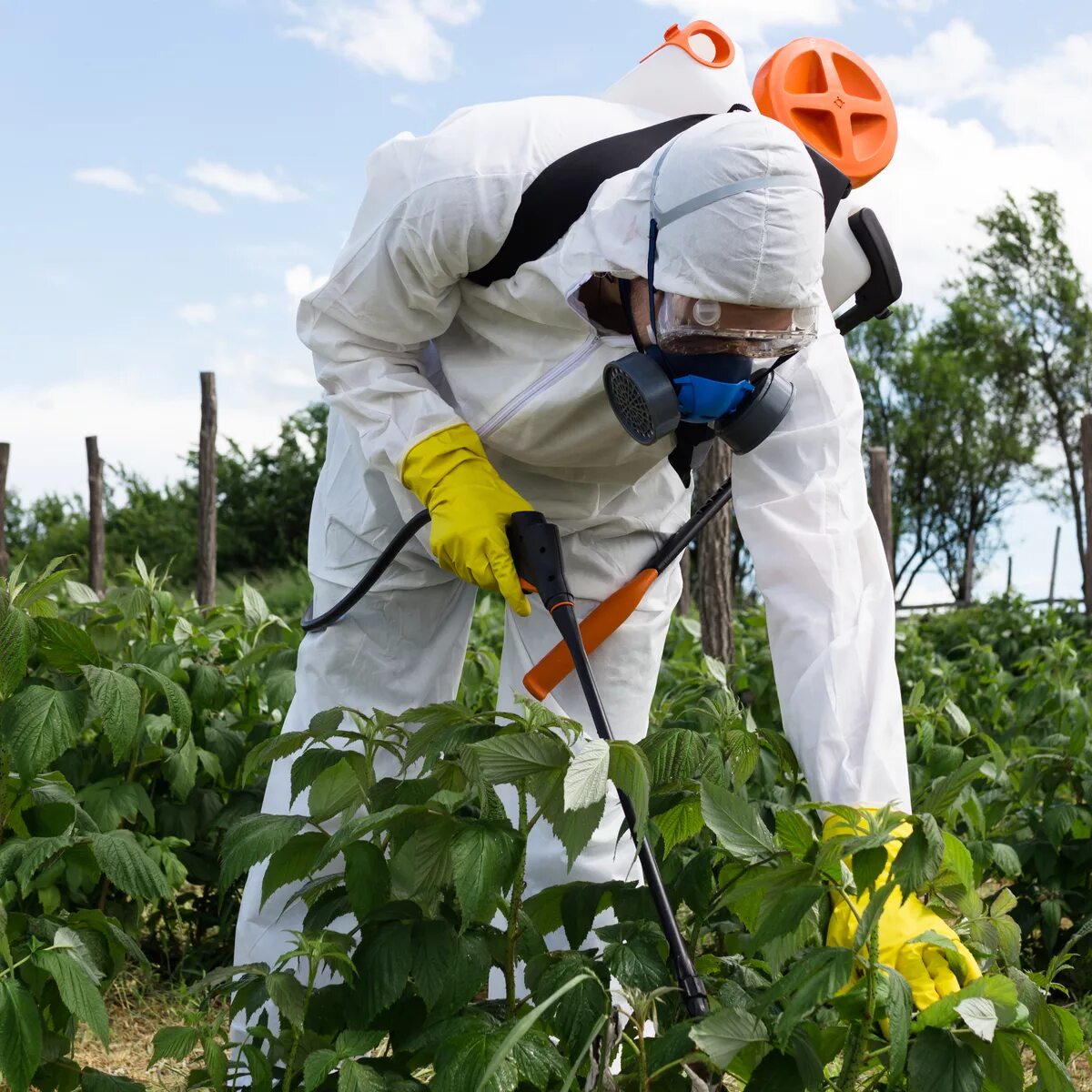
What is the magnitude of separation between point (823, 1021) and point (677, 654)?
2.86 m

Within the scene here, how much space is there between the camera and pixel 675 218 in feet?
6.13

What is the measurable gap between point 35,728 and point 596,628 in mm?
1021

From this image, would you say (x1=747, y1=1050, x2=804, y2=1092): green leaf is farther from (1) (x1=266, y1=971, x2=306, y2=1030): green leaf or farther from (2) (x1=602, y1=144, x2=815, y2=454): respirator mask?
(2) (x1=602, y1=144, x2=815, y2=454): respirator mask

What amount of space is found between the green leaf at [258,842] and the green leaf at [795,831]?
569 millimetres

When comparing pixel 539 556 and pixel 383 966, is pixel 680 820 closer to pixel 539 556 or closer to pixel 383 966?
pixel 383 966

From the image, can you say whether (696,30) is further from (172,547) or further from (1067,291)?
(1067,291)

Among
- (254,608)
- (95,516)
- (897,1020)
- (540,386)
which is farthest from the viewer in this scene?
(95,516)

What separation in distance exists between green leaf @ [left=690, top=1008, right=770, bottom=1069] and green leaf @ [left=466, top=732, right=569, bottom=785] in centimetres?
29

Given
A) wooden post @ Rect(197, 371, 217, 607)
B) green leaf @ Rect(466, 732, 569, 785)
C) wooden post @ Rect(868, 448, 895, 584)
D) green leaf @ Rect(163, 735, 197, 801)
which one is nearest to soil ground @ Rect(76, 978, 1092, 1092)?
green leaf @ Rect(163, 735, 197, 801)

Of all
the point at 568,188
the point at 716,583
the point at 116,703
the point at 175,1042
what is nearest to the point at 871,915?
the point at 175,1042

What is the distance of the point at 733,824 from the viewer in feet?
4.64

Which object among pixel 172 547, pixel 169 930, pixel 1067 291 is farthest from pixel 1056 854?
pixel 1067 291

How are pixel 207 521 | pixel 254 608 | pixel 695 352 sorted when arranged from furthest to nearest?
pixel 207 521, pixel 254 608, pixel 695 352

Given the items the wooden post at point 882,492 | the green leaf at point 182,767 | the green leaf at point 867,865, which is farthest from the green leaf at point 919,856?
the wooden post at point 882,492
